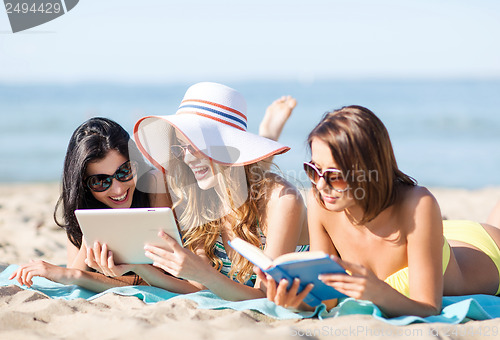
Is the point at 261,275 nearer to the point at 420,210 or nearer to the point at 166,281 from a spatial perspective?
the point at 420,210

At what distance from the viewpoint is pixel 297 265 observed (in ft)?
8.49

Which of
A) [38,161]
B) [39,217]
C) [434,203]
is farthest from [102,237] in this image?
[38,161]

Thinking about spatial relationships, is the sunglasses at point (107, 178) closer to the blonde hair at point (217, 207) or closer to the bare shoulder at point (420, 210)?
the blonde hair at point (217, 207)

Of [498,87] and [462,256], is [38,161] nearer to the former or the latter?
[462,256]

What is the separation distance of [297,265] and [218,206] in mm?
1319

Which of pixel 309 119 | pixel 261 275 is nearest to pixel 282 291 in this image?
pixel 261 275

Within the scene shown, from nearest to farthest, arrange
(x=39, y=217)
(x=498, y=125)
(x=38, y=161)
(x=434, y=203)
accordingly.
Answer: (x=434, y=203)
(x=39, y=217)
(x=38, y=161)
(x=498, y=125)

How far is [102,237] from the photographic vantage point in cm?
327

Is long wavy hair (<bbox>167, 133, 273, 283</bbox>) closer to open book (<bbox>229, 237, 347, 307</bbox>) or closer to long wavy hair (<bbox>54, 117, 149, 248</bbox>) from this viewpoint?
long wavy hair (<bbox>54, 117, 149, 248</bbox>)

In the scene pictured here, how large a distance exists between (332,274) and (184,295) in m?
1.18

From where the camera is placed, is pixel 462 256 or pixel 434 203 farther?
pixel 462 256
